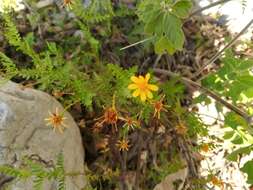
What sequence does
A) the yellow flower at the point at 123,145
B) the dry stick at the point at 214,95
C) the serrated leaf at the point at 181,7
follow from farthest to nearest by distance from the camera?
the dry stick at the point at 214,95
the yellow flower at the point at 123,145
the serrated leaf at the point at 181,7

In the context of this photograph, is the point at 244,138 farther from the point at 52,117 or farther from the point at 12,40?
the point at 12,40

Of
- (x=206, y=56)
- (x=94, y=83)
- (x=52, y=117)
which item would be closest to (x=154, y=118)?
(x=94, y=83)

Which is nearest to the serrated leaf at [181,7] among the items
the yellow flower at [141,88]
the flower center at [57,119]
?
the yellow flower at [141,88]

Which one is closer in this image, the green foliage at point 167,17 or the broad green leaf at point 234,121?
the green foliage at point 167,17

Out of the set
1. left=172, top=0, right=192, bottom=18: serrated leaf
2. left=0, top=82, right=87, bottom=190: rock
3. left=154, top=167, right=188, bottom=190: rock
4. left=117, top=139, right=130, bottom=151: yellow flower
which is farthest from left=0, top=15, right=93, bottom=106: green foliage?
left=154, top=167, right=188, bottom=190: rock

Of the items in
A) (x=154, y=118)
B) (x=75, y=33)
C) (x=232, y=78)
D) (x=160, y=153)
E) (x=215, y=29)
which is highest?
(x=215, y=29)

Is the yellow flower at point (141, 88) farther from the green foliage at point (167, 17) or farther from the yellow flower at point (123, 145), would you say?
the yellow flower at point (123, 145)

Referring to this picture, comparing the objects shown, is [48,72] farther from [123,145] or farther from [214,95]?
[214,95]

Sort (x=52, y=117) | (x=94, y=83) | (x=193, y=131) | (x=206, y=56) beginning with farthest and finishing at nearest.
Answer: (x=206, y=56) → (x=193, y=131) → (x=94, y=83) → (x=52, y=117)
